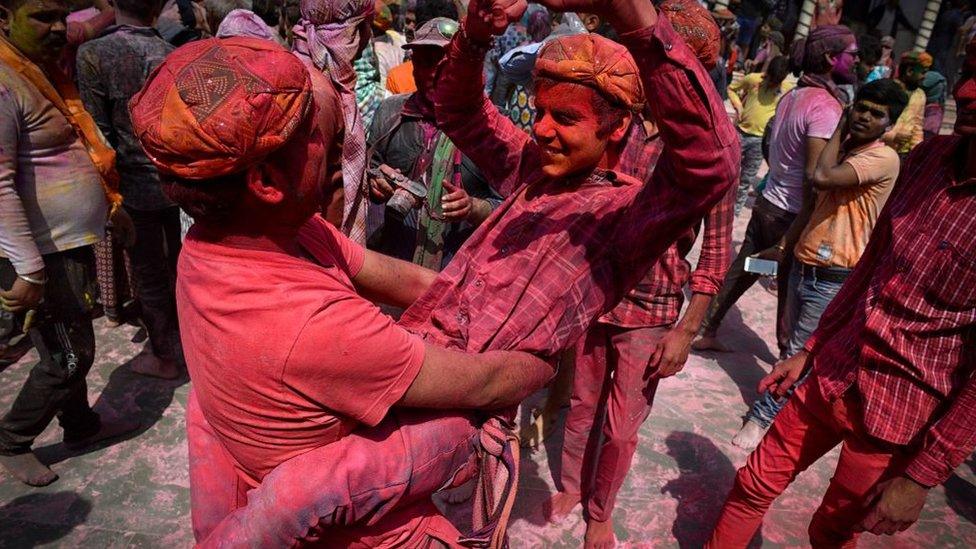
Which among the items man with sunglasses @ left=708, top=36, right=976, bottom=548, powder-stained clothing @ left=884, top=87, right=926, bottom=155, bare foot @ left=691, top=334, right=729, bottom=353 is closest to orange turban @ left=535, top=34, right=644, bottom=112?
man with sunglasses @ left=708, top=36, right=976, bottom=548

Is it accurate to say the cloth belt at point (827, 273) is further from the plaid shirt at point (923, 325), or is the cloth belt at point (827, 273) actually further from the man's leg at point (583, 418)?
the man's leg at point (583, 418)

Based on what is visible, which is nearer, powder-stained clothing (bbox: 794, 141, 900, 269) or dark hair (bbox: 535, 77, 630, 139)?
dark hair (bbox: 535, 77, 630, 139)

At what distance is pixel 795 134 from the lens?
435cm

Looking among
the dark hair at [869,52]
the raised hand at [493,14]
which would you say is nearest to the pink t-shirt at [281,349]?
the raised hand at [493,14]

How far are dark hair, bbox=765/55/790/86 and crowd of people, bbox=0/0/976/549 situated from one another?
211cm

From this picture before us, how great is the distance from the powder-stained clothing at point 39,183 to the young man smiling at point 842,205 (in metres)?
3.87

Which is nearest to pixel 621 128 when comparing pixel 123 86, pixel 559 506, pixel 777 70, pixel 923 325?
pixel 923 325

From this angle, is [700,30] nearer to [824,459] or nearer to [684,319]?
[684,319]

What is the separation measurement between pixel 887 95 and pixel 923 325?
2.02 m

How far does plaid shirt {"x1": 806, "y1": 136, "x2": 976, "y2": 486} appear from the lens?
1.89 m

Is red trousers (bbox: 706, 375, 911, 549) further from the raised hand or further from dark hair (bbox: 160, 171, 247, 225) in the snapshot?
dark hair (bbox: 160, 171, 247, 225)

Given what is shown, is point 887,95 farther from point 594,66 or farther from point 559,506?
point 559,506

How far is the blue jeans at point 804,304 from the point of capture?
11.9 feet

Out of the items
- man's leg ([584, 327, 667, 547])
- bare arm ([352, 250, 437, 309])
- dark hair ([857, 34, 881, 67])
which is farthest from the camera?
dark hair ([857, 34, 881, 67])
